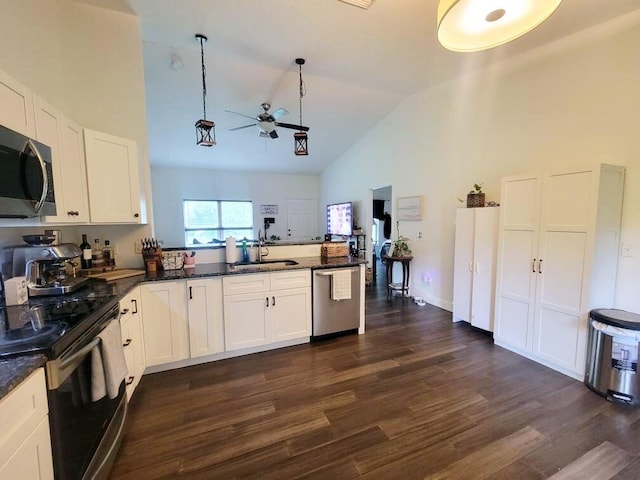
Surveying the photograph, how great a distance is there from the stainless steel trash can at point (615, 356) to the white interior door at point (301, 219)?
6994 millimetres

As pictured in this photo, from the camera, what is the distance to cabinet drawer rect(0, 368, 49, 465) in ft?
2.94

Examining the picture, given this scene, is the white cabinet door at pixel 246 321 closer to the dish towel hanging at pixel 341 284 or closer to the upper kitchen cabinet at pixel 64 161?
the dish towel hanging at pixel 341 284

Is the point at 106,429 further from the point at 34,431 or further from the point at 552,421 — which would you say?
the point at 552,421

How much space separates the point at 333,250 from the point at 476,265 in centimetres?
181

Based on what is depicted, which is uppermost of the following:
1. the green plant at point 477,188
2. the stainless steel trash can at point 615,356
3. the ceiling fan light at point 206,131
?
the ceiling fan light at point 206,131

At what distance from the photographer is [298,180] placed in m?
8.57

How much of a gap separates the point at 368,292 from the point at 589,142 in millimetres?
3801

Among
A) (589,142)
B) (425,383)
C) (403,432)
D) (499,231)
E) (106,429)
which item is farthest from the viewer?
(499,231)

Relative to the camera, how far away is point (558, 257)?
2.66 meters

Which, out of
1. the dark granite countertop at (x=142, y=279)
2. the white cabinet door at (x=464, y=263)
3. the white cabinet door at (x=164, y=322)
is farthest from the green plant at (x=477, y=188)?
the white cabinet door at (x=164, y=322)

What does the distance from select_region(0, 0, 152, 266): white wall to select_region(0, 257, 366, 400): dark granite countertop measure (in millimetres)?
598

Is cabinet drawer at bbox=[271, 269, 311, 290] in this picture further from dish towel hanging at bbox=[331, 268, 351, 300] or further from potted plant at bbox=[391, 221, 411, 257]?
potted plant at bbox=[391, 221, 411, 257]

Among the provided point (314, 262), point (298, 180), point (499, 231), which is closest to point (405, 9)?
point (499, 231)

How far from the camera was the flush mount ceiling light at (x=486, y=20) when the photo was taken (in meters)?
1.29
